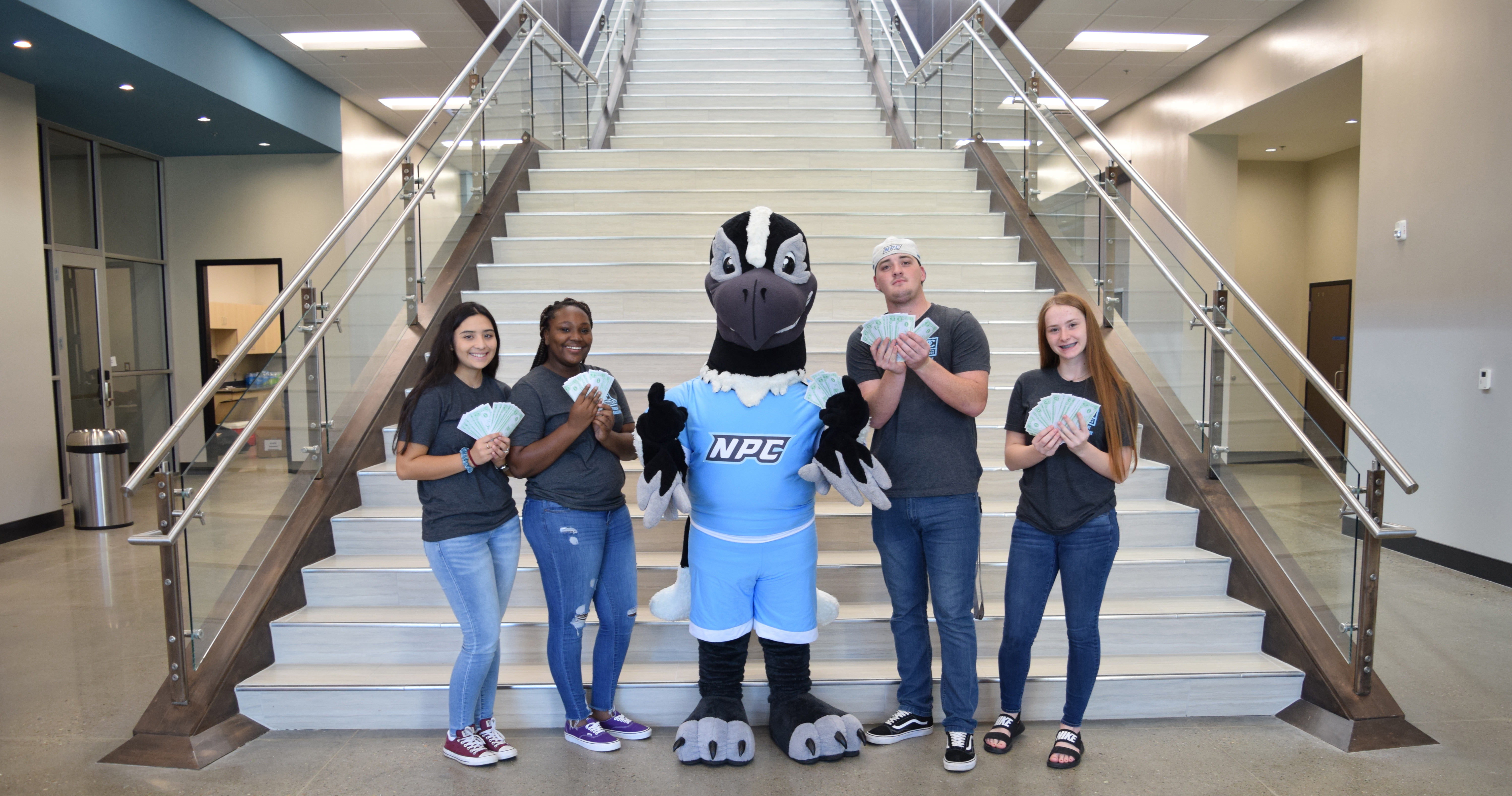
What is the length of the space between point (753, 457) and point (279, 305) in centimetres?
204

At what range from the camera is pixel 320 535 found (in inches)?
142

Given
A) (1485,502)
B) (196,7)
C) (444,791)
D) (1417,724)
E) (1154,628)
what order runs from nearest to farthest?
(444,791) < (1417,724) < (1154,628) < (1485,502) < (196,7)

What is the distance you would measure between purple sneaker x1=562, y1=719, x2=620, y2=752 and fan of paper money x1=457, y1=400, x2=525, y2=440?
959mm

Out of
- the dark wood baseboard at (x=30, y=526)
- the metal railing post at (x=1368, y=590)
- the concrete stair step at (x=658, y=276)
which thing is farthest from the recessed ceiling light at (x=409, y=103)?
the metal railing post at (x=1368, y=590)

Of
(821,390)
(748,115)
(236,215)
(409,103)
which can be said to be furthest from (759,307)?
(409,103)

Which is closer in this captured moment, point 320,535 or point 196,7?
point 320,535

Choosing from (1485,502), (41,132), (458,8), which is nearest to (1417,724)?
(1485,502)

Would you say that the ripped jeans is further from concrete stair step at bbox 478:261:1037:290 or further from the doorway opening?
concrete stair step at bbox 478:261:1037:290

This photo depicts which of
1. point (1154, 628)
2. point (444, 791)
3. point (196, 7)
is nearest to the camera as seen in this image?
point (444, 791)

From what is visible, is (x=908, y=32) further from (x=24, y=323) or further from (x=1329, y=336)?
(x=24, y=323)

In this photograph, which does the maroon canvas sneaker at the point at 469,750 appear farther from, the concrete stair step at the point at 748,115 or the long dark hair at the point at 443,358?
the concrete stair step at the point at 748,115

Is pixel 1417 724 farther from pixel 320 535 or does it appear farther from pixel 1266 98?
pixel 1266 98

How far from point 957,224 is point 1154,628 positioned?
3127 mm

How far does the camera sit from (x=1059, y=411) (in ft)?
8.66
